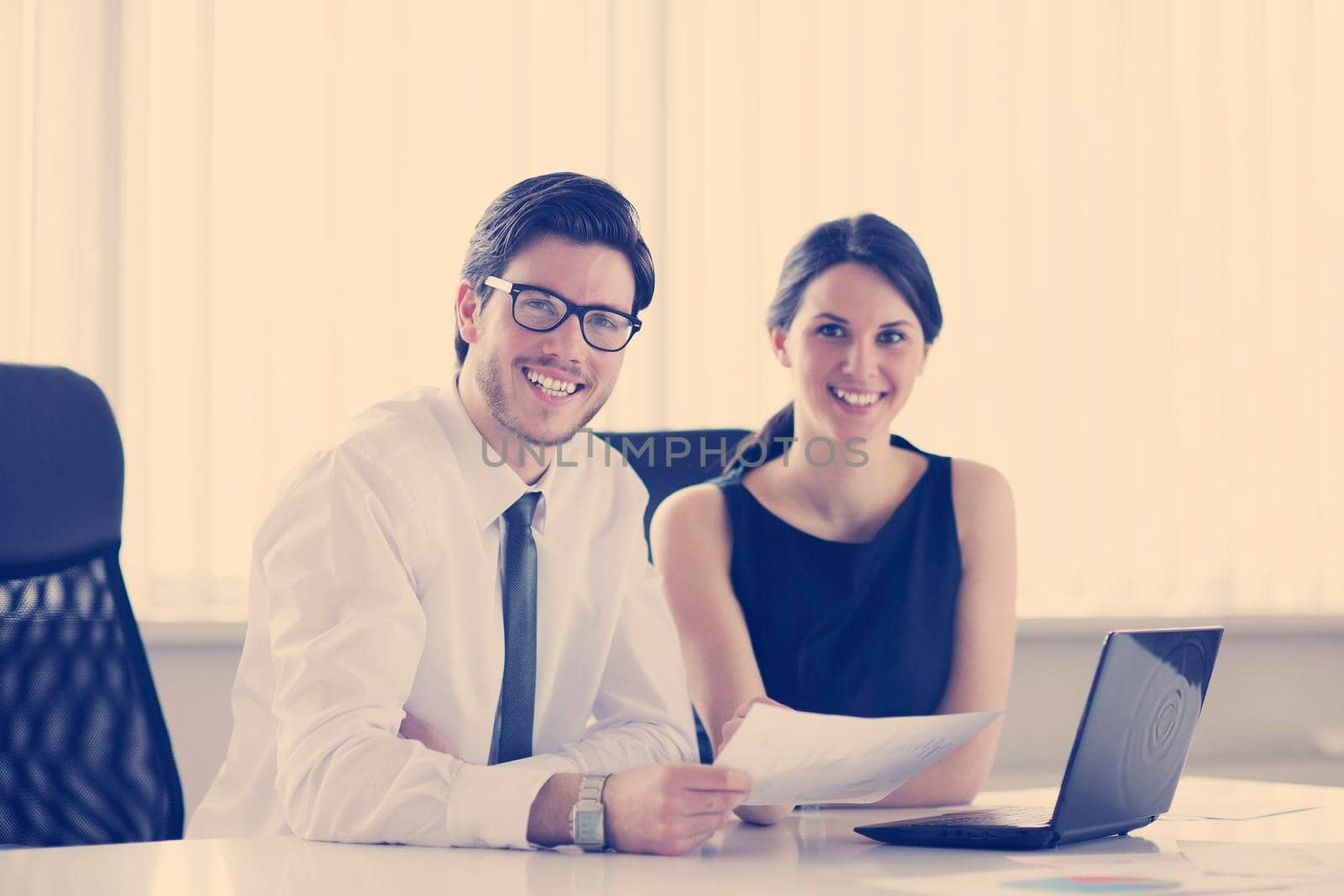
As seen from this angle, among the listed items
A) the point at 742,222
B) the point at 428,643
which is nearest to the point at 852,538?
the point at 428,643

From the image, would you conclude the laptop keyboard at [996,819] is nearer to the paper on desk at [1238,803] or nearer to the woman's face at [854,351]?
the paper on desk at [1238,803]

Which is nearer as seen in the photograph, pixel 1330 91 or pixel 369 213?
pixel 369 213

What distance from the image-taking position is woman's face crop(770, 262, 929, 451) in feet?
5.91

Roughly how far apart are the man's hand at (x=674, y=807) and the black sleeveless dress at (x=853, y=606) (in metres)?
0.81

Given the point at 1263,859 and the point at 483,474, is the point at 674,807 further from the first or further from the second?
the point at 483,474

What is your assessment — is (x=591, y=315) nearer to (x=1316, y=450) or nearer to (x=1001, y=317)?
(x=1001, y=317)

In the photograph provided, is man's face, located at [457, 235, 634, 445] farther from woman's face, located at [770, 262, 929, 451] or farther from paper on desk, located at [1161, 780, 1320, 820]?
paper on desk, located at [1161, 780, 1320, 820]

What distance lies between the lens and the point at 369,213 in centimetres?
274

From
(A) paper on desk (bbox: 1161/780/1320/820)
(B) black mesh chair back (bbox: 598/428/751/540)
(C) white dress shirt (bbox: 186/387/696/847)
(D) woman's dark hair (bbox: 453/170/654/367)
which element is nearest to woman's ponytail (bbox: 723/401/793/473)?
(B) black mesh chair back (bbox: 598/428/751/540)

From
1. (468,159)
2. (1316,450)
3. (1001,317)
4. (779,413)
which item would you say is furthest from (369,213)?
(1316,450)

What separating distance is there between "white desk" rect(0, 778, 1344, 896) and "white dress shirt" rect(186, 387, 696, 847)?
0.19ft

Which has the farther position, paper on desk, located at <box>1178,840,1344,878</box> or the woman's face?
the woman's face

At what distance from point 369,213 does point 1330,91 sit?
2.34 m

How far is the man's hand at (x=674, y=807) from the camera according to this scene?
0.98 meters
